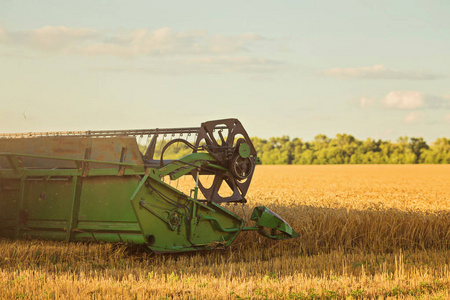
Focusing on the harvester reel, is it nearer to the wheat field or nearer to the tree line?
the wheat field

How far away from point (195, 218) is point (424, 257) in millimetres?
3887

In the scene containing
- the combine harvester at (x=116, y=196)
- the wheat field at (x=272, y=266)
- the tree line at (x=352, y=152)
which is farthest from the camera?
the tree line at (x=352, y=152)

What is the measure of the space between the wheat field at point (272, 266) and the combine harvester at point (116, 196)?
12.8 inches

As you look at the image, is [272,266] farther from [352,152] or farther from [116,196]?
[352,152]

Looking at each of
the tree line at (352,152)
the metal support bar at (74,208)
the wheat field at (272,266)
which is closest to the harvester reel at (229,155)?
the wheat field at (272,266)

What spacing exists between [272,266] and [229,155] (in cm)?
218

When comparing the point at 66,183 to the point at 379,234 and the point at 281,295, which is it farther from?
the point at 379,234

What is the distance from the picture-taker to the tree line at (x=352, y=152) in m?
53.9

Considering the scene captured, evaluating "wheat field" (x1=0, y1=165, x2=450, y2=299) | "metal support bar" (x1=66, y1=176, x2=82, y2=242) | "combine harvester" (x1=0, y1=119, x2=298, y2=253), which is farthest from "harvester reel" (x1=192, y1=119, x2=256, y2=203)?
"metal support bar" (x1=66, y1=176, x2=82, y2=242)

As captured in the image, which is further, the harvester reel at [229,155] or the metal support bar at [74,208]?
the harvester reel at [229,155]

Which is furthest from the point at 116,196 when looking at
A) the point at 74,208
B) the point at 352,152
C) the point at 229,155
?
the point at 352,152

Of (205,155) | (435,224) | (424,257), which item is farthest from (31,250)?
(435,224)

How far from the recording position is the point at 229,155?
912 cm

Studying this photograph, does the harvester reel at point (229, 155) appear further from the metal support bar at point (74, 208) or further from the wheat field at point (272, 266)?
the metal support bar at point (74, 208)
